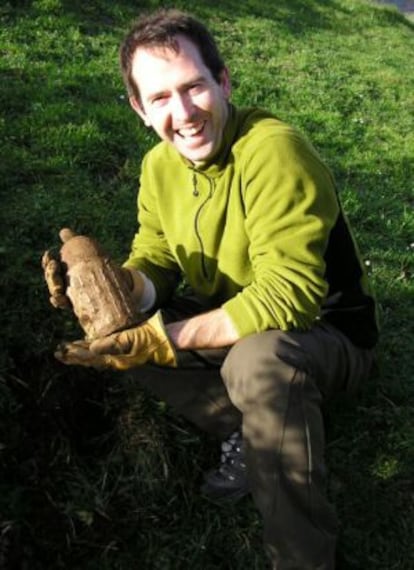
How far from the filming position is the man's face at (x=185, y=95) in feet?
10.1

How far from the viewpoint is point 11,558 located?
3.00 metres

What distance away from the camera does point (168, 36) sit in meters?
3.04

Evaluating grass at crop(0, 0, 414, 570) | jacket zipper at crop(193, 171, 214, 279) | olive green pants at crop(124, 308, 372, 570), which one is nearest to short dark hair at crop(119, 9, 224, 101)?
jacket zipper at crop(193, 171, 214, 279)

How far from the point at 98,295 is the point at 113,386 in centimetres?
94

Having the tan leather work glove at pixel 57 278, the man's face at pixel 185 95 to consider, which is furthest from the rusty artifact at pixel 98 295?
the man's face at pixel 185 95

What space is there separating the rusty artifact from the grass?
812 millimetres

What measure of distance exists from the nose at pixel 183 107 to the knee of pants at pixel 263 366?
1078 millimetres

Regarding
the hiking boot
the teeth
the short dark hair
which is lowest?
the hiking boot

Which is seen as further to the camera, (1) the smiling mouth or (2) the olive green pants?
(1) the smiling mouth

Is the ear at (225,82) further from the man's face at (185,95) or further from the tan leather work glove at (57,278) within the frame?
the tan leather work glove at (57,278)

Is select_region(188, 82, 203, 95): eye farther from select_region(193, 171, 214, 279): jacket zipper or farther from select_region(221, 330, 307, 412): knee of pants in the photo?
select_region(221, 330, 307, 412): knee of pants

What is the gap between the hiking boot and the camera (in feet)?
11.5

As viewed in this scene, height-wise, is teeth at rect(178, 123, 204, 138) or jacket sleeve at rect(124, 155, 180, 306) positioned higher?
teeth at rect(178, 123, 204, 138)

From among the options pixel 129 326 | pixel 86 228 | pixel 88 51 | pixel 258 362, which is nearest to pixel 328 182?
pixel 258 362
